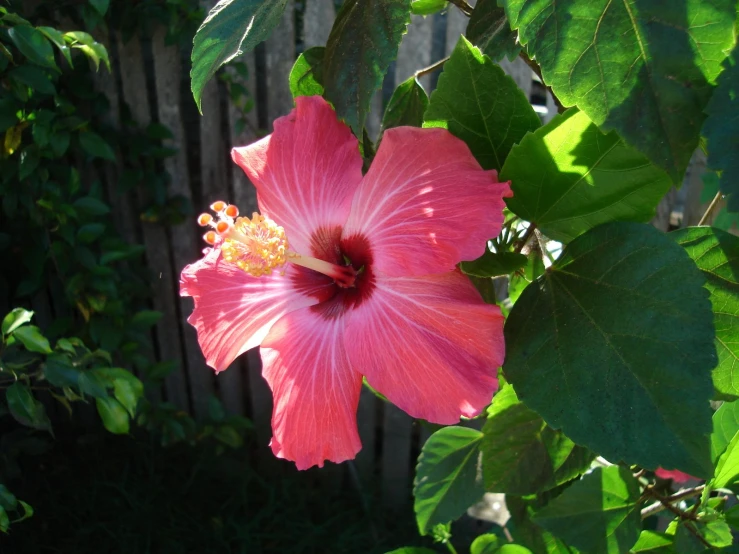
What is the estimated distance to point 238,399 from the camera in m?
2.99

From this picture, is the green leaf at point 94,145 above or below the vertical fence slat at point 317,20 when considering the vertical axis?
below

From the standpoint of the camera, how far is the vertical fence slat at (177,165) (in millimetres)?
2576

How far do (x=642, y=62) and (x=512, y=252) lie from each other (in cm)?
20

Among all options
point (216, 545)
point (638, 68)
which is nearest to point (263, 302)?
point (638, 68)

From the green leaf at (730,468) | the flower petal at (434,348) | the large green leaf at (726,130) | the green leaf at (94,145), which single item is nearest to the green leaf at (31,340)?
the green leaf at (94,145)

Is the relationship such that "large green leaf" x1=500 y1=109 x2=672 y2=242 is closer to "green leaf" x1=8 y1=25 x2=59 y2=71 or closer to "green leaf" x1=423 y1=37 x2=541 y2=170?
"green leaf" x1=423 y1=37 x2=541 y2=170

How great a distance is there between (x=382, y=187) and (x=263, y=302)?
15cm

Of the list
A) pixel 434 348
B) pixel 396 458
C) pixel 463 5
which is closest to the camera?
pixel 434 348

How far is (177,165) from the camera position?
106 inches

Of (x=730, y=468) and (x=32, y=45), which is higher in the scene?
(x=32, y=45)

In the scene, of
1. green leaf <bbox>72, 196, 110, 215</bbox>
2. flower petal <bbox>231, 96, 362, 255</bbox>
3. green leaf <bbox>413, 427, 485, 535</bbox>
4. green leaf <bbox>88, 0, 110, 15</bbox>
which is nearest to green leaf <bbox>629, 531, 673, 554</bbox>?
green leaf <bbox>413, 427, 485, 535</bbox>

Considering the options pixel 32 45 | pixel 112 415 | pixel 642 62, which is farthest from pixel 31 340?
pixel 642 62

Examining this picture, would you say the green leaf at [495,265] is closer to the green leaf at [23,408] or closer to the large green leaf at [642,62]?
the large green leaf at [642,62]

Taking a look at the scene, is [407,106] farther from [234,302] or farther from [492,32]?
[234,302]
